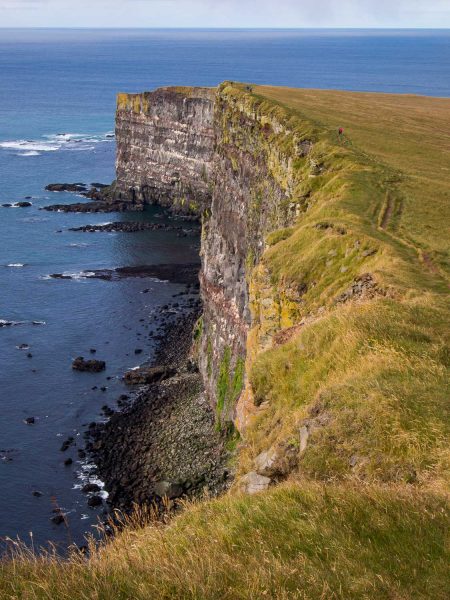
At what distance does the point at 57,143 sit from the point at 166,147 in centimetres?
5955

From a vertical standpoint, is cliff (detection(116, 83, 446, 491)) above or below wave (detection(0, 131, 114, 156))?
above

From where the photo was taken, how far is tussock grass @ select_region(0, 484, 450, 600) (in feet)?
31.1

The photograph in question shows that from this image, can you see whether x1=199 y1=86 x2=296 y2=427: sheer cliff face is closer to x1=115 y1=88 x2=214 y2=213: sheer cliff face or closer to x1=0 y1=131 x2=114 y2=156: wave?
x1=115 y1=88 x2=214 y2=213: sheer cliff face

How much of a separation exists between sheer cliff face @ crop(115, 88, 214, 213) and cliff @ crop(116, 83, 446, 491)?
167 feet

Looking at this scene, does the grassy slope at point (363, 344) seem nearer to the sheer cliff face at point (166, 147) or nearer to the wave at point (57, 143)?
the sheer cliff face at point (166, 147)

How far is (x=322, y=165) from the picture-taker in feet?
147

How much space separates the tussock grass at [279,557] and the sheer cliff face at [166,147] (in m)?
115

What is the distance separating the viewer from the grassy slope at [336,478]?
382 inches

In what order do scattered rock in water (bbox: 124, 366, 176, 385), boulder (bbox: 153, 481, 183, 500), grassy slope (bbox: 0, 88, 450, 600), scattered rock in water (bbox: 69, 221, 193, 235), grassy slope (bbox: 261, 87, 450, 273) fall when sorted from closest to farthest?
1. grassy slope (bbox: 0, 88, 450, 600)
2. grassy slope (bbox: 261, 87, 450, 273)
3. boulder (bbox: 153, 481, 183, 500)
4. scattered rock in water (bbox: 124, 366, 176, 385)
5. scattered rock in water (bbox: 69, 221, 193, 235)

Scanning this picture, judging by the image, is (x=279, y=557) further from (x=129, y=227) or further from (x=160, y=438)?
(x=129, y=227)

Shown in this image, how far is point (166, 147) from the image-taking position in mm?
133125

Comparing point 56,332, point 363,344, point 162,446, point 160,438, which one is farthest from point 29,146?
point 363,344

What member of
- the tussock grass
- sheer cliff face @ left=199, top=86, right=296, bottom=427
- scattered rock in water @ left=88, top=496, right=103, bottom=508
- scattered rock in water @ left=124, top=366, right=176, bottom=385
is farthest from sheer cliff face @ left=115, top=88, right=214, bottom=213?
the tussock grass

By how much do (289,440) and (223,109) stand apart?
200 feet
